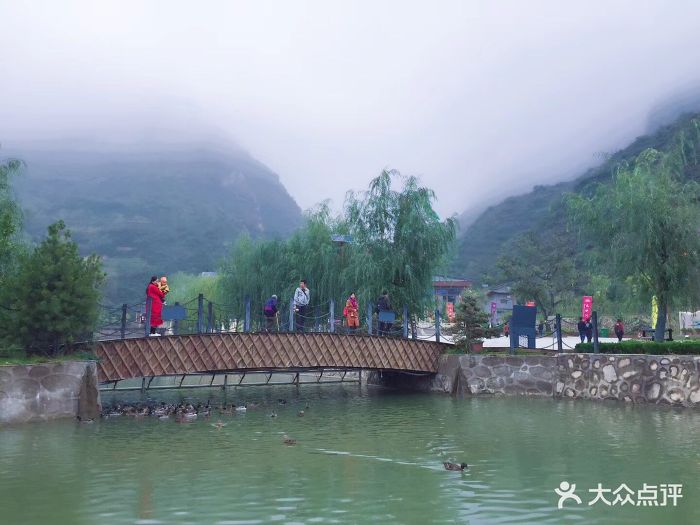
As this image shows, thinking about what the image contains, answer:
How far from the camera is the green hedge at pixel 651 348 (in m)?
21.4

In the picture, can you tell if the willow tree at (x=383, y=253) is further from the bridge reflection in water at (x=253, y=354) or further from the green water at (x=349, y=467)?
the green water at (x=349, y=467)

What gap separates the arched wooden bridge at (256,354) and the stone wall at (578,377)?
1.79 meters

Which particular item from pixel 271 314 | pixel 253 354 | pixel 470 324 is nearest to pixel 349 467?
pixel 253 354

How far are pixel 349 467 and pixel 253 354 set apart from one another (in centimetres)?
1128

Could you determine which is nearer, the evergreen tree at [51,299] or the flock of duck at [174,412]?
the evergreen tree at [51,299]

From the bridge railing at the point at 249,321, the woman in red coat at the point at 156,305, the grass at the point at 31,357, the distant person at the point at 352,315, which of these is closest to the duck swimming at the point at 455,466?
the bridge railing at the point at 249,321

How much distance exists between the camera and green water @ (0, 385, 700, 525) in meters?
9.07

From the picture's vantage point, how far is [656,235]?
2411 cm

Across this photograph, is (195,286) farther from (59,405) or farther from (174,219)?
(174,219)

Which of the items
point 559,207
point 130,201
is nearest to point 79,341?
point 559,207

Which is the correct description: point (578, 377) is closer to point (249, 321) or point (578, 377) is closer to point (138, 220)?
point (249, 321)

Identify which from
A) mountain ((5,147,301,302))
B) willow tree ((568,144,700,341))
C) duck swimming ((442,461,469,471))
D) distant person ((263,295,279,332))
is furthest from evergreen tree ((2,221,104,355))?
mountain ((5,147,301,302))

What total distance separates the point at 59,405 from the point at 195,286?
140 feet

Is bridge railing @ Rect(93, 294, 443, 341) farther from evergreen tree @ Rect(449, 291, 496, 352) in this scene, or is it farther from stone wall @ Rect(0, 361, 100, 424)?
stone wall @ Rect(0, 361, 100, 424)
